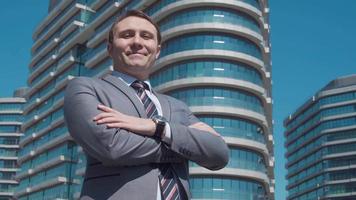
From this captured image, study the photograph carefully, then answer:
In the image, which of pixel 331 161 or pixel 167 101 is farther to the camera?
pixel 331 161

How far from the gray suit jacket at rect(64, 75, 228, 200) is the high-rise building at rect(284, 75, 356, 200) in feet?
278

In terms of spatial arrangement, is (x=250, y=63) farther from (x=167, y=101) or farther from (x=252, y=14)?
(x=167, y=101)

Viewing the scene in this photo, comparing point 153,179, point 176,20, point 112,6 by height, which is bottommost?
point 153,179

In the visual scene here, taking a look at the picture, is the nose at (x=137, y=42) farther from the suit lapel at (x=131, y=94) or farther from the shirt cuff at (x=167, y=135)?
the shirt cuff at (x=167, y=135)

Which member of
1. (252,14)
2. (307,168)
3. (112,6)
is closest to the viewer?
(252,14)

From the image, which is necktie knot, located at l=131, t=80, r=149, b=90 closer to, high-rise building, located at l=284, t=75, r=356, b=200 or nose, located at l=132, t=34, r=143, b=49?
nose, located at l=132, t=34, r=143, b=49

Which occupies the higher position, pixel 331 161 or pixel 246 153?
pixel 331 161

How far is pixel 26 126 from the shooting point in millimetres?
74062

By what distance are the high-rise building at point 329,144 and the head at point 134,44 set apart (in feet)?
278

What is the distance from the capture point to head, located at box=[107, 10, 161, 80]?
2809mm

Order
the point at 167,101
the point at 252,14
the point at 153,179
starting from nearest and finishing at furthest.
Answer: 1. the point at 153,179
2. the point at 167,101
3. the point at 252,14

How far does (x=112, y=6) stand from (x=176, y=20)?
13.2 metres

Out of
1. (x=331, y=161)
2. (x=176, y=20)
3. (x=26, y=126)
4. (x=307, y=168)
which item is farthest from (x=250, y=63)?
(x=307, y=168)

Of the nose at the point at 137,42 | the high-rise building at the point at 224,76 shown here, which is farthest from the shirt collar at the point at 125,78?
the high-rise building at the point at 224,76
